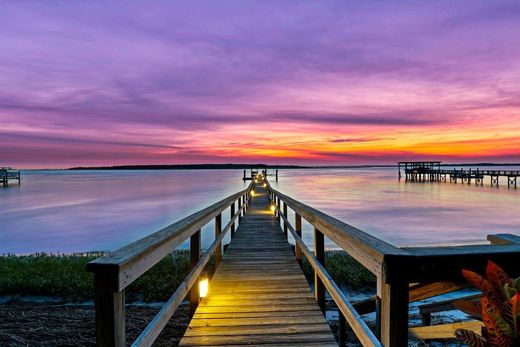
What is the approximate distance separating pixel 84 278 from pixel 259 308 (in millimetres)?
7846

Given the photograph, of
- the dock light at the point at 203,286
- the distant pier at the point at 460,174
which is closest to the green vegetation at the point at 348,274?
the dock light at the point at 203,286

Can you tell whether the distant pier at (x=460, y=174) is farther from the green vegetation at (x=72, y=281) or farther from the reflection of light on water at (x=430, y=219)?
the green vegetation at (x=72, y=281)

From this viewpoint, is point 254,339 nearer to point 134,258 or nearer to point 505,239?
point 134,258

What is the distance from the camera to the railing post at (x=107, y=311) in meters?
1.65

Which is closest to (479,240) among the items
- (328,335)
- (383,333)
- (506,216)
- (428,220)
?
(428,220)

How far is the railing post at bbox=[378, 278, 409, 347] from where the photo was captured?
161 cm

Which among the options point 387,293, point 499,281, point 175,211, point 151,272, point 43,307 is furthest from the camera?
point 175,211

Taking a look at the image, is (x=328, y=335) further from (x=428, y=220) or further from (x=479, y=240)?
(x=428, y=220)

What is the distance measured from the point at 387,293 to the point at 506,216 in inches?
1298

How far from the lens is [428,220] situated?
2692cm

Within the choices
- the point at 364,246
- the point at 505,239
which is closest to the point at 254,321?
the point at 364,246

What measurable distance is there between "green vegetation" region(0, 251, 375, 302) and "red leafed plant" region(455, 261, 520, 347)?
8675 mm

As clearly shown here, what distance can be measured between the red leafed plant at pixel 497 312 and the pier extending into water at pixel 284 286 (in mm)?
289

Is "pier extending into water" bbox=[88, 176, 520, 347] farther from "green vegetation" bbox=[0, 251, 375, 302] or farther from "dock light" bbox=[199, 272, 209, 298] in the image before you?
"green vegetation" bbox=[0, 251, 375, 302]
